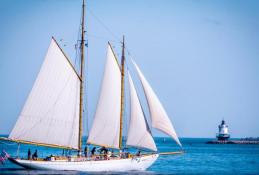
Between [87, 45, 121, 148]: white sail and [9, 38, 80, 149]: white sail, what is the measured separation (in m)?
2.12

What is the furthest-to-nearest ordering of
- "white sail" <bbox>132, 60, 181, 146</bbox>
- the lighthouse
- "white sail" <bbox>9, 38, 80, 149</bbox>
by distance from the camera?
1. the lighthouse
2. "white sail" <bbox>132, 60, 181, 146</bbox>
3. "white sail" <bbox>9, 38, 80, 149</bbox>

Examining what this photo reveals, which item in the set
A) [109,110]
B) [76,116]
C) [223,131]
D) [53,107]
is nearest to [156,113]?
[109,110]

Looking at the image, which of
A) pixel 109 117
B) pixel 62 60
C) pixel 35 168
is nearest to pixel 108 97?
pixel 109 117

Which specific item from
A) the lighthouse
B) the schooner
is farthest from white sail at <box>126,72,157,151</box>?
the lighthouse

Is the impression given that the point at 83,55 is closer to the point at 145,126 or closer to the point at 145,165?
the point at 145,126

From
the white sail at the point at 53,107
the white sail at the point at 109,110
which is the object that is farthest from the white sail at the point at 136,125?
the white sail at the point at 53,107

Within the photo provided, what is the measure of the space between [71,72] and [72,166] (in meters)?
9.11

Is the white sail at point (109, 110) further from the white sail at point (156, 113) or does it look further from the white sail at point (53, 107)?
the white sail at point (156, 113)

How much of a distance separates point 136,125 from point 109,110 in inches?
120

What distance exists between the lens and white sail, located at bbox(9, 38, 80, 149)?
52969 mm

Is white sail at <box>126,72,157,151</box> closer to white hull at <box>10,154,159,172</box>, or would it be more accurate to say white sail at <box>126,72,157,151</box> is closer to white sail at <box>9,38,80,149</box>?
white hull at <box>10,154,159,172</box>

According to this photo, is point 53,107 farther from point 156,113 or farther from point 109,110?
point 156,113

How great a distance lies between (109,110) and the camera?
54844 millimetres

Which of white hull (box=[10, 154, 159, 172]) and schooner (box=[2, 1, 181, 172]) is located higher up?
schooner (box=[2, 1, 181, 172])
